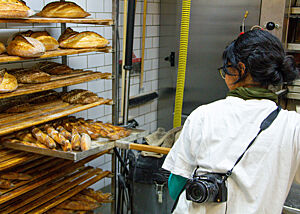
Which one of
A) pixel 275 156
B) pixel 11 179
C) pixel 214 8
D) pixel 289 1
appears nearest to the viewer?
pixel 275 156

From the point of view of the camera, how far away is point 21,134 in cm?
205

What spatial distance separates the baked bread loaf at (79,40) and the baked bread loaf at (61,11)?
0.13m

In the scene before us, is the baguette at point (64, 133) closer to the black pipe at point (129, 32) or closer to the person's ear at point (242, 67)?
the black pipe at point (129, 32)

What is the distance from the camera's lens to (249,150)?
123 cm

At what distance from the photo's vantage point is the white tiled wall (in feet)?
8.08

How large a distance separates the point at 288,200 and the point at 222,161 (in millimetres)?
1003

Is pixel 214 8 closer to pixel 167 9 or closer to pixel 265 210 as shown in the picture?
pixel 167 9

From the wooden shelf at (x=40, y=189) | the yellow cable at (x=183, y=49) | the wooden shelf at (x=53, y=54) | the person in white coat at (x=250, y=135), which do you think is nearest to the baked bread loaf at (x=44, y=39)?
the wooden shelf at (x=53, y=54)

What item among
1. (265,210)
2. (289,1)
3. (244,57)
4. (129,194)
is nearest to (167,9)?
Result: (289,1)

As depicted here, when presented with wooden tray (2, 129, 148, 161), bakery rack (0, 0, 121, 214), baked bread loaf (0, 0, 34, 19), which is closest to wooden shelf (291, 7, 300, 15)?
bakery rack (0, 0, 121, 214)

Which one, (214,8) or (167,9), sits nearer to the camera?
(214,8)

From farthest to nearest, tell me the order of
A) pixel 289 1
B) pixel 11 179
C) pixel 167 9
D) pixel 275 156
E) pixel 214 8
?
pixel 167 9, pixel 214 8, pixel 289 1, pixel 11 179, pixel 275 156

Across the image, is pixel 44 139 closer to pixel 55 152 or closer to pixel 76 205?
pixel 55 152

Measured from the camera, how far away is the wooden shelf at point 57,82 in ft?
6.15
